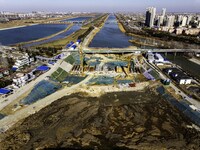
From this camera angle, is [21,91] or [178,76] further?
[178,76]

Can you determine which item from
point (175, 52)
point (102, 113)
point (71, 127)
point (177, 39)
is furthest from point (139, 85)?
point (177, 39)

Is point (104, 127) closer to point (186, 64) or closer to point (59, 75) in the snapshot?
point (59, 75)

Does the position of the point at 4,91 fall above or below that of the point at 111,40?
below

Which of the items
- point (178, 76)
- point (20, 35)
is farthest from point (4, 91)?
point (20, 35)

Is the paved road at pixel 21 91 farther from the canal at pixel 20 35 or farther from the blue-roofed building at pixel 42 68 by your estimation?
the canal at pixel 20 35

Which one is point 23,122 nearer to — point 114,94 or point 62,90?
point 62,90

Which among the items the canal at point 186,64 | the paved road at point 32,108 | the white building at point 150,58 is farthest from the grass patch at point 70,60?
the canal at point 186,64
